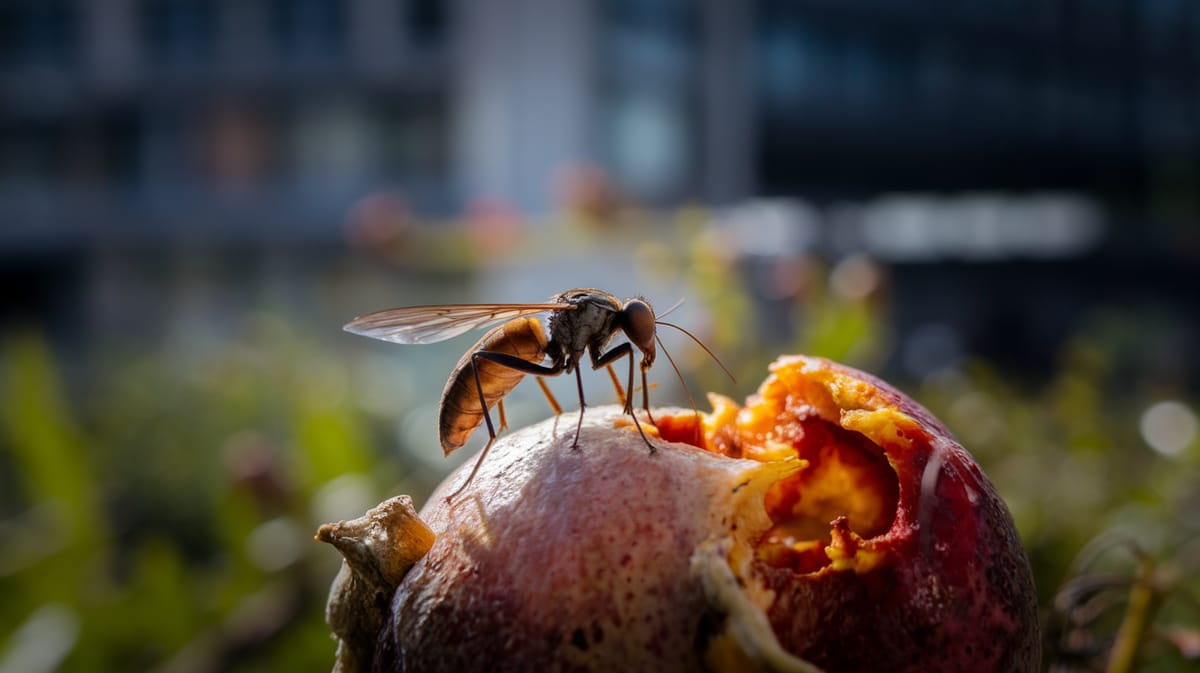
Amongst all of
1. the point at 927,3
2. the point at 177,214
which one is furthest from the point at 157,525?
the point at 927,3

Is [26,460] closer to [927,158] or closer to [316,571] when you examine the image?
[316,571]

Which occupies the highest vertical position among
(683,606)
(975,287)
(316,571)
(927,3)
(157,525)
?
(927,3)

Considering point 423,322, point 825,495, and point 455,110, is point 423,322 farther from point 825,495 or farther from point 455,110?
point 455,110

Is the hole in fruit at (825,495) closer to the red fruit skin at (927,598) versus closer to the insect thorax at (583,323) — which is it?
the red fruit skin at (927,598)

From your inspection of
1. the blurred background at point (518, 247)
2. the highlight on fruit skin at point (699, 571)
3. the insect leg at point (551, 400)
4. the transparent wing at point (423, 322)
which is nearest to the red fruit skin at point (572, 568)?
the highlight on fruit skin at point (699, 571)

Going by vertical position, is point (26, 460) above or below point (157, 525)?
above

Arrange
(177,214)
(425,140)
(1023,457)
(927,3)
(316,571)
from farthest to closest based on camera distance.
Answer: (927,3)
(177,214)
(425,140)
(1023,457)
(316,571)

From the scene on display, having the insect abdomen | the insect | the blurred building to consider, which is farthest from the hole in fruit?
the blurred building
